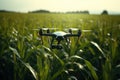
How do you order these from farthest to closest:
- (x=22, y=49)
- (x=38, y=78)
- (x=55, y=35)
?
(x=22, y=49) → (x=38, y=78) → (x=55, y=35)

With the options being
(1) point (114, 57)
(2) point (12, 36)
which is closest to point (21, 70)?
(1) point (114, 57)

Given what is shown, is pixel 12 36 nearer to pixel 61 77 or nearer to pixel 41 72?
pixel 61 77

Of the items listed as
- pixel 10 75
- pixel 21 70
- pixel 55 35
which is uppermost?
pixel 55 35

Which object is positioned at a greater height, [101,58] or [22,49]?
[22,49]

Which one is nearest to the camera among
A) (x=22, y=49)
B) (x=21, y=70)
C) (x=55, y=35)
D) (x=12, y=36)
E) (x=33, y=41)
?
(x=55, y=35)

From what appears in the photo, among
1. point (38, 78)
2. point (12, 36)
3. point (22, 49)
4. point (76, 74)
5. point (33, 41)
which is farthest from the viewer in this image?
point (12, 36)

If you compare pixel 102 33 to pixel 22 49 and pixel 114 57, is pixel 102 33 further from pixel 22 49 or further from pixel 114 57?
pixel 22 49

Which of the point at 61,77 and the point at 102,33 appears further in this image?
the point at 102,33

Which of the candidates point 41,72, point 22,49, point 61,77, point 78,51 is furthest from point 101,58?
point 41,72

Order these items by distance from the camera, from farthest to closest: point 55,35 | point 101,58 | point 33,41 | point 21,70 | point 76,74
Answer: point 33,41
point 101,58
point 76,74
point 21,70
point 55,35
